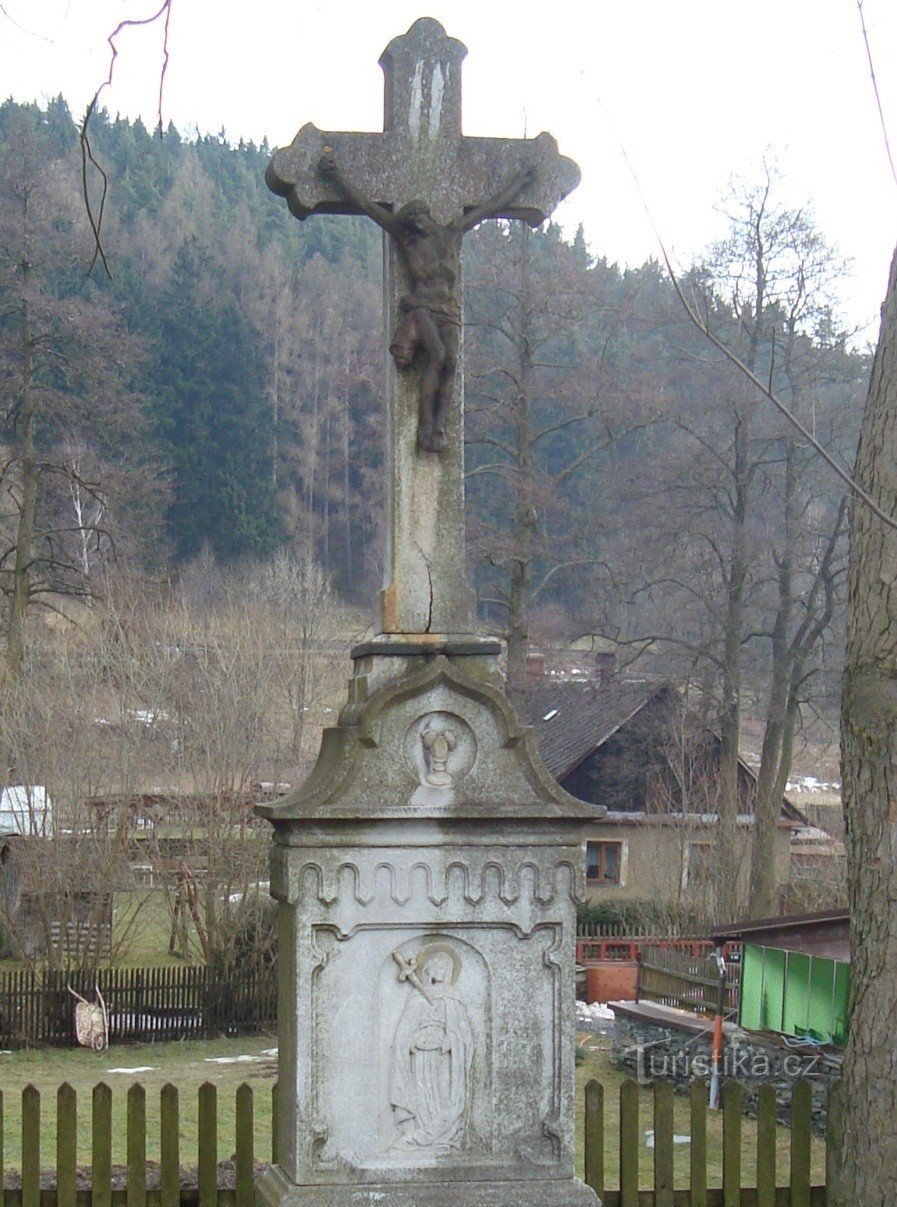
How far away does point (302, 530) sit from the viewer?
52594 mm

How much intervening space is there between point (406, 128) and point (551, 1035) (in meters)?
3.59

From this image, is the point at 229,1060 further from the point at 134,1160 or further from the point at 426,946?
the point at 426,946

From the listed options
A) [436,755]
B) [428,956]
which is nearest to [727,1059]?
[428,956]

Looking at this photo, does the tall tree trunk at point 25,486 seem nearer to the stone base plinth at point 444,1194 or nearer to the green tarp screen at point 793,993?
the green tarp screen at point 793,993

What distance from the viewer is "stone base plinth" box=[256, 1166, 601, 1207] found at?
18.4ft

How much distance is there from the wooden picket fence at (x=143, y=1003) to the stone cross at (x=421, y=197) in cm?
1676

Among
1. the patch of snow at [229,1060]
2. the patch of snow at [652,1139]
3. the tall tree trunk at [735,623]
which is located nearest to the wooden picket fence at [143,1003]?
the patch of snow at [229,1060]

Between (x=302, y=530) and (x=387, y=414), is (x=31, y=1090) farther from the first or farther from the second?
(x=302, y=530)

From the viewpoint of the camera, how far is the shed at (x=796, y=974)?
15.2 m

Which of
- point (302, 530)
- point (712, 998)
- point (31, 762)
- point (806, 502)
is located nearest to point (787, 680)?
point (806, 502)

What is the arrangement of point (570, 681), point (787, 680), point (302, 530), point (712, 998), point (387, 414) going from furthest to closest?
point (302, 530), point (570, 681), point (787, 680), point (712, 998), point (387, 414)

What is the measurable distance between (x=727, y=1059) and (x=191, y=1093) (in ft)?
18.4

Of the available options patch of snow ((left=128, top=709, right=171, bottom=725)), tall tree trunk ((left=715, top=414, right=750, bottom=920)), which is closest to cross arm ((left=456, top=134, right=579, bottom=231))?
patch of snow ((left=128, top=709, right=171, bottom=725))

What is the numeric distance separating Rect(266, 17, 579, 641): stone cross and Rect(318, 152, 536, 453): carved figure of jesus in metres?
0.01
